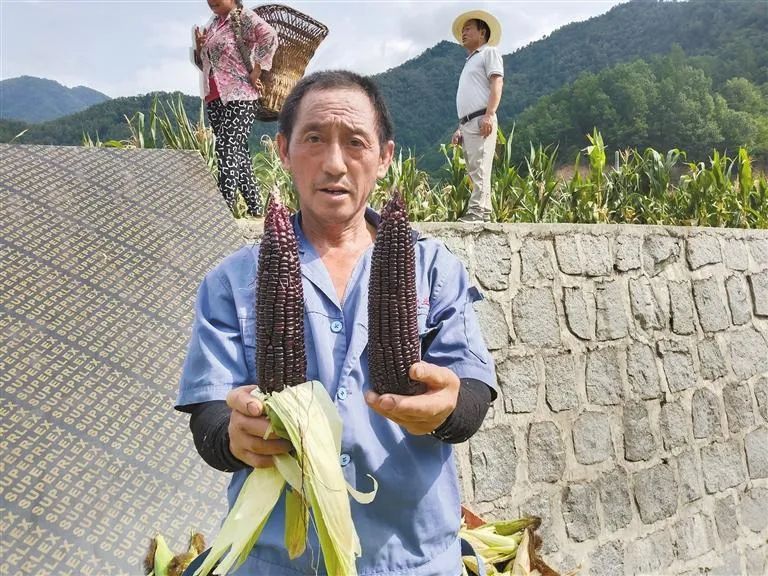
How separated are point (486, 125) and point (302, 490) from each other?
426 cm

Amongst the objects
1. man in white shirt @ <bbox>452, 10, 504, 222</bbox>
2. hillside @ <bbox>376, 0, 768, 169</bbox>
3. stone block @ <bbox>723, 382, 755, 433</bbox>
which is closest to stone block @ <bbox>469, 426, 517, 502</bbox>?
man in white shirt @ <bbox>452, 10, 504, 222</bbox>

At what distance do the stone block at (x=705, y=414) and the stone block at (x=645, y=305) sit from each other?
640 millimetres

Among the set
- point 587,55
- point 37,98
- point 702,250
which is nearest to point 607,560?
point 702,250

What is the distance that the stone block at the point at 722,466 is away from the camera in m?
4.96

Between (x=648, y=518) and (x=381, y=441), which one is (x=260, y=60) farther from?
(x=648, y=518)

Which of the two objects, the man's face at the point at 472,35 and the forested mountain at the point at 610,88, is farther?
the forested mountain at the point at 610,88

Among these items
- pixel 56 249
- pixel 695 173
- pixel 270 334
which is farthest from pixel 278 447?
pixel 695 173

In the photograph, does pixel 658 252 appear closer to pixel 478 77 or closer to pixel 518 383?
pixel 518 383

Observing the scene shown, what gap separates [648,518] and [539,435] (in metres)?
1.13

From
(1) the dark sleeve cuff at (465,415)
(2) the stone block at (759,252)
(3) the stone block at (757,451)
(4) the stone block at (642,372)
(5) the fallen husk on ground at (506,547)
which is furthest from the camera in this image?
(2) the stone block at (759,252)

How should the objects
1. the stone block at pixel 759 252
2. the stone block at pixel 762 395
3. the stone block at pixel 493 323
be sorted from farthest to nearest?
the stone block at pixel 759 252, the stone block at pixel 762 395, the stone block at pixel 493 323

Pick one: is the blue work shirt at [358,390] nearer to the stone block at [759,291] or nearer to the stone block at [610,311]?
the stone block at [610,311]

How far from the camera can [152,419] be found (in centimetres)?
258

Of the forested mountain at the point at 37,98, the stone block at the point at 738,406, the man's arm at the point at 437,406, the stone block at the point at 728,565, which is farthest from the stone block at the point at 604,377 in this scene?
the forested mountain at the point at 37,98
